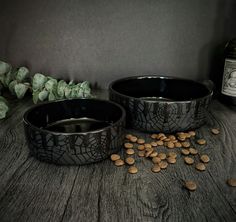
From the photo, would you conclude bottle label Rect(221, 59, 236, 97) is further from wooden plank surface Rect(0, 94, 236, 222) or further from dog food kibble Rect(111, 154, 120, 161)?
dog food kibble Rect(111, 154, 120, 161)

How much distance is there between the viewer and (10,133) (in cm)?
70

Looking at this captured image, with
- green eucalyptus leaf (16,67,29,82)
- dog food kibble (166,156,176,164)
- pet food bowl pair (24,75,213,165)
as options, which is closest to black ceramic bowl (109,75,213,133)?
pet food bowl pair (24,75,213,165)

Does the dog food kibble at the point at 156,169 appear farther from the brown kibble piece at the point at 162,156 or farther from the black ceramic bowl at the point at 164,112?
the black ceramic bowl at the point at 164,112

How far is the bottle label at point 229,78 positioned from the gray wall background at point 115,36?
5.7 inches

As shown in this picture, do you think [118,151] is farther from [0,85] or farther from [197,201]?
[0,85]

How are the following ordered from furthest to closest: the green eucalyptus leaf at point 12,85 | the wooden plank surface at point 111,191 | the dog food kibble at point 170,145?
the green eucalyptus leaf at point 12,85, the dog food kibble at point 170,145, the wooden plank surface at point 111,191

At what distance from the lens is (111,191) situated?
1.57 ft

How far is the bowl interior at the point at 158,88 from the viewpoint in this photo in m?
0.82

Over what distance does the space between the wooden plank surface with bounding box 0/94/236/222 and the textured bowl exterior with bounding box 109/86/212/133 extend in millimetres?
72

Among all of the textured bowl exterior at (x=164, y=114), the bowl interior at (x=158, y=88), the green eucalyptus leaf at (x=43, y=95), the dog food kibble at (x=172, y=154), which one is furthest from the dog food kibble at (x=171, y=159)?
the green eucalyptus leaf at (x=43, y=95)

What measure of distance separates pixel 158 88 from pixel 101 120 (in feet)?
0.78

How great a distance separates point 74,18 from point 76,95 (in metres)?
0.29

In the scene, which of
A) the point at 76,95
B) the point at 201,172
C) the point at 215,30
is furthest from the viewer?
the point at 215,30

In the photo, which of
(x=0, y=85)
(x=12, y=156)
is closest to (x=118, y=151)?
(x=12, y=156)
